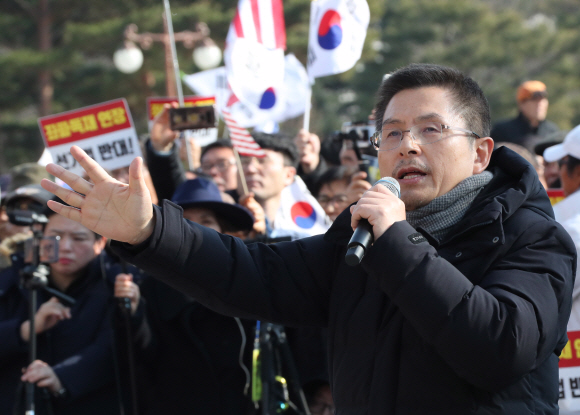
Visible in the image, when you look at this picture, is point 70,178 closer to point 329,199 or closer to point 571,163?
point 571,163

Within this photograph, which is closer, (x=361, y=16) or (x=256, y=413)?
(x=256, y=413)

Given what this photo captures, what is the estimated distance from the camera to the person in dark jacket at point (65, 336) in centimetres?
406

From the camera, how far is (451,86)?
99.5 inches

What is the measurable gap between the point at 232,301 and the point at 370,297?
1.39 ft

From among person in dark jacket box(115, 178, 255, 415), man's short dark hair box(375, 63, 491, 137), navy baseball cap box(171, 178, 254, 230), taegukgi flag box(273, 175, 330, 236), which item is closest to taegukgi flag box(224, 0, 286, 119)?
taegukgi flag box(273, 175, 330, 236)

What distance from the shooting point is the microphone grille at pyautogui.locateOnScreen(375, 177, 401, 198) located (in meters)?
2.29

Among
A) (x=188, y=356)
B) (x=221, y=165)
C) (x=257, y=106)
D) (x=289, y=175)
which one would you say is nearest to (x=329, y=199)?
(x=289, y=175)

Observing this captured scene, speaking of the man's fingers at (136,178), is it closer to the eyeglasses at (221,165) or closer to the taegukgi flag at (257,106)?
the taegukgi flag at (257,106)

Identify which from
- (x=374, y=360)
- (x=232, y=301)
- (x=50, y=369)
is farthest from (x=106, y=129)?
(x=374, y=360)

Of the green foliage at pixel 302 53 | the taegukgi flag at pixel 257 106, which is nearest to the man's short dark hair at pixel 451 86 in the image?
the taegukgi flag at pixel 257 106

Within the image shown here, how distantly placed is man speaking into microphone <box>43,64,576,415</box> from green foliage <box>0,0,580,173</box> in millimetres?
20302

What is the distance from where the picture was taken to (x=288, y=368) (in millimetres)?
4059

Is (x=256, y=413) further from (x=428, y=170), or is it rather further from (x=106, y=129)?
(x=106, y=129)

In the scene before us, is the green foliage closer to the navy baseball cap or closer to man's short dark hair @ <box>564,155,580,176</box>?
the navy baseball cap
